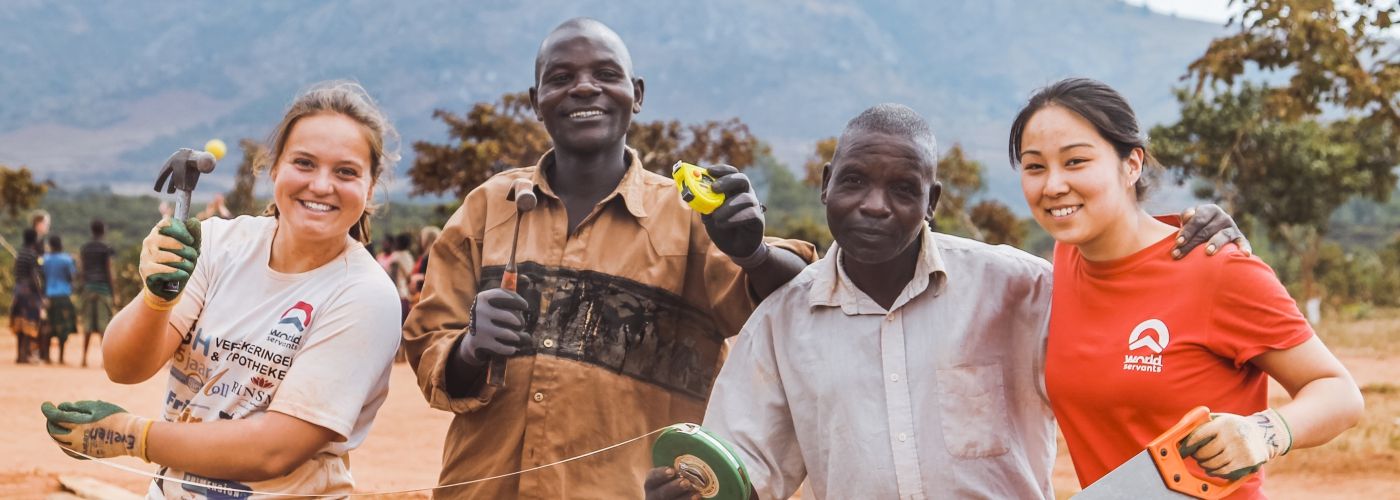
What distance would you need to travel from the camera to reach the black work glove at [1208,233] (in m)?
2.69

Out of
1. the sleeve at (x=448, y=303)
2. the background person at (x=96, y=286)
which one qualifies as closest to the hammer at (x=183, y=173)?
the sleeve at (x=448, y=303)

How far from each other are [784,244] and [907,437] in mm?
673

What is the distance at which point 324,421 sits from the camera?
2857mm

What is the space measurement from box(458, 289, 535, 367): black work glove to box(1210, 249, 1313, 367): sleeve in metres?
1.47

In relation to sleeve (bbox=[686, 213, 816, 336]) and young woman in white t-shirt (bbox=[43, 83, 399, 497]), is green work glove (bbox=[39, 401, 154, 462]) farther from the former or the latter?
sleeve (bbox=[686, 213, 816, 336])

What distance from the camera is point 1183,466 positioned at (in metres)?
2.33

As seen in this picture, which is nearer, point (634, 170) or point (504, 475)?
point (504, 475)

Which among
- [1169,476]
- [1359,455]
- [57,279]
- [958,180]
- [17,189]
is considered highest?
[958,180]

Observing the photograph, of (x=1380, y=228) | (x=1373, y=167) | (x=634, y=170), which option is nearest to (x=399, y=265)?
(x=634, y=170)

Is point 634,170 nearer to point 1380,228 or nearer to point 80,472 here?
point 80,472

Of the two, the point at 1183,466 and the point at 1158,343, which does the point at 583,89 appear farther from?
the point at 1183,466

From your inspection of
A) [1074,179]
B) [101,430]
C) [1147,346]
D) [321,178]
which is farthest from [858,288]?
[101,430]

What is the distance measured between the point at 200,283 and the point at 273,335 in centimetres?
31

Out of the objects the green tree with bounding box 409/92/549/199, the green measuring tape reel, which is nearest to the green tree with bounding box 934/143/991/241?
the green tree with bounding box 409/92/549/199
